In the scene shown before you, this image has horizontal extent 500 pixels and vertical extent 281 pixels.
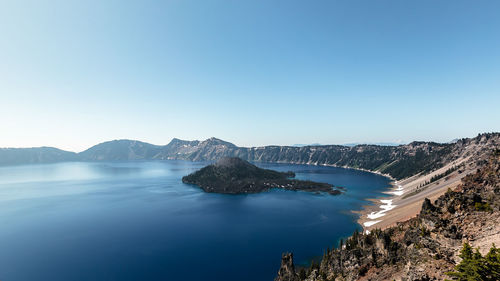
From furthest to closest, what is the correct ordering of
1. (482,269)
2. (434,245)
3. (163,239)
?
(163,239)
(434,245)
(482,269)

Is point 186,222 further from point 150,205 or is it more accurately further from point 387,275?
point 387,275

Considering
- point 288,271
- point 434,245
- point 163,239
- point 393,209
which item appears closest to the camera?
point 434,245

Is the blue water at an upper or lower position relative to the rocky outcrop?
lower

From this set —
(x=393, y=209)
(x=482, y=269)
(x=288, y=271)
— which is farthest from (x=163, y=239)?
(x=393, y=209)

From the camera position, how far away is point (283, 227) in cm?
13062

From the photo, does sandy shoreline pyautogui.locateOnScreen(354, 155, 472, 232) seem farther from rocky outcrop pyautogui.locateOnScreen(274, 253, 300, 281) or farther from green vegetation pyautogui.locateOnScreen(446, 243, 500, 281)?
green vegetation pyautogui.locateOnScreen(446, 243, 500, 281)

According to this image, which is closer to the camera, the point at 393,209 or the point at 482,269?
the point at 482,269

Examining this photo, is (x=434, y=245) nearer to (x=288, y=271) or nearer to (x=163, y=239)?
(x=288, y=271)

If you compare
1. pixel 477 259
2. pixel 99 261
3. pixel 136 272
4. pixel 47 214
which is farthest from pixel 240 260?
pixel 47 214

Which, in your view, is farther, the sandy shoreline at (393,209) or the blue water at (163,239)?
the sandy shoreline at (393,209)

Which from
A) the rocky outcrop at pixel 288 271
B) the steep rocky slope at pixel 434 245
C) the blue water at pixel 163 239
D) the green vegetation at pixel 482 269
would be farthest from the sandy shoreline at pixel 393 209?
the green vegetation at pixel 482 269

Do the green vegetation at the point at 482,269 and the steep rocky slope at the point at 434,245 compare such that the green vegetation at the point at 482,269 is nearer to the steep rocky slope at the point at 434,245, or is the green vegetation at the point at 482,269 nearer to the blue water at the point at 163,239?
the steep rocky slope at the point at 434,245

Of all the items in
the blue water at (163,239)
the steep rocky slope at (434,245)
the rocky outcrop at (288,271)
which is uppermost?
the steep rocky slope at (434,245)

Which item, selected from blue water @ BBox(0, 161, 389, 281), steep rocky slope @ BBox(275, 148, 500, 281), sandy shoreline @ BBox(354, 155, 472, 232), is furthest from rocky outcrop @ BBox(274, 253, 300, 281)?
sandy shoreline @ BBox(354, 155, 472, 232)
